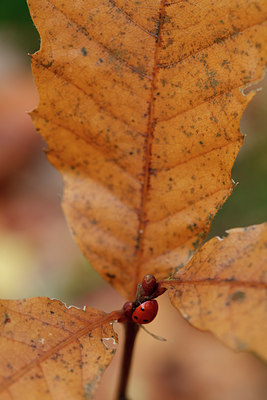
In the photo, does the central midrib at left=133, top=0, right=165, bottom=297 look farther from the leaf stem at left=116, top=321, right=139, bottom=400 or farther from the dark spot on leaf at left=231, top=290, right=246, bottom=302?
the dark spot on leaf at left=231, top=290, right=246, bottom=302

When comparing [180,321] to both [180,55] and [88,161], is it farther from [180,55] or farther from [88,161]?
[180,55]

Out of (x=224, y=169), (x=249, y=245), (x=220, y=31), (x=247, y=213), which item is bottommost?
(x=249, y=245)

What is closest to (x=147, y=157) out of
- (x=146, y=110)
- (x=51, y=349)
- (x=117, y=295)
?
(x=146, y=110)

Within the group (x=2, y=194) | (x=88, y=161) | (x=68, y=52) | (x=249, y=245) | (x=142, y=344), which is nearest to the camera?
(x=249, y=245)

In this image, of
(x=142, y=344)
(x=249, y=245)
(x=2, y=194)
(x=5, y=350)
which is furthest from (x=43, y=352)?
(x=2, y=194)

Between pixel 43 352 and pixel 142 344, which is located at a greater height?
pixel 142 344

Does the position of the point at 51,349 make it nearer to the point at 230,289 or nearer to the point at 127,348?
the point at 127,348

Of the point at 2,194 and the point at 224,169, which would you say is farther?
the point at 2,194
